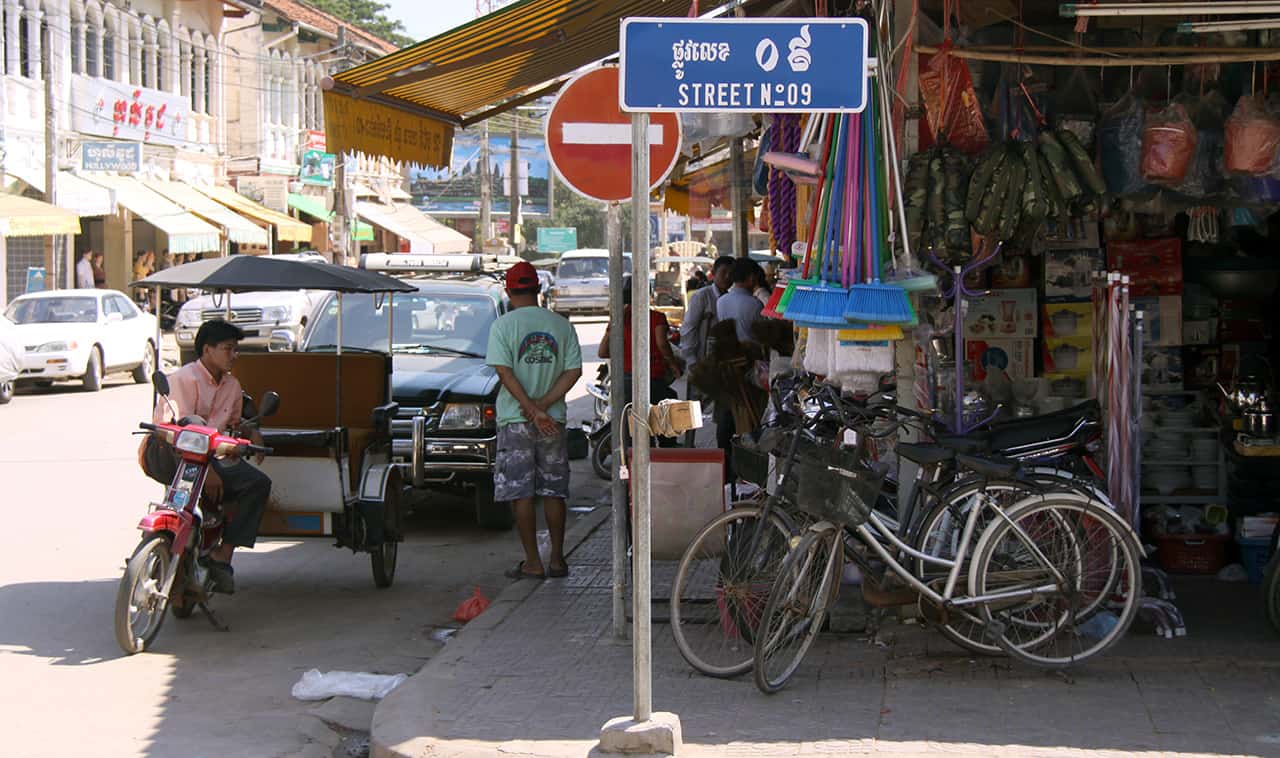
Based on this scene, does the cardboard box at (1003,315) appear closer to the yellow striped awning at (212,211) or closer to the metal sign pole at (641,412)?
the metal sign pole at (641,412)

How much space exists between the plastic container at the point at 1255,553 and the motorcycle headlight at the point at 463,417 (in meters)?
5.35

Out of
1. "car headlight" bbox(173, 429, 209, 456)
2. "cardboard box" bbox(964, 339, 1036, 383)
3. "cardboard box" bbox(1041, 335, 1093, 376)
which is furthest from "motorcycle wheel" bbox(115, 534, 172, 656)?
"cardboard box" bbox(1041, 335, 1093, 376)

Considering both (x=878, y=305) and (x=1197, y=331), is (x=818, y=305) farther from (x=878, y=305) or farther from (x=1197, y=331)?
(x=1197, y=331)

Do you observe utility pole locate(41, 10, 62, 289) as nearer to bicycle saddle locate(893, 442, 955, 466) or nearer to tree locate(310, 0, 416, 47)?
bicycle saddle locate(893, 442, 955, 466)

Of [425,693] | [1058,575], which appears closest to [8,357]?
[425,693]

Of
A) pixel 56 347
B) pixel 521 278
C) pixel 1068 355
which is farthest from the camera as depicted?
pixel 56 347

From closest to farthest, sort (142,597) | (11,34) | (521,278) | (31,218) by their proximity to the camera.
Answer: (142,597), (521,278), (31,218), (11,34)

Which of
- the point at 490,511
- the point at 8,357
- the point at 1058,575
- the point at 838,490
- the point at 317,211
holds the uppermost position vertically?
the point at 317,211

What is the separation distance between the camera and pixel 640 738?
504cm

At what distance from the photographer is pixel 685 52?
187 inches

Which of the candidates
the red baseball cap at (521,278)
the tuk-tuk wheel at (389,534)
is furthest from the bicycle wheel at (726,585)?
the tuk-tuk wheel at (389,534)

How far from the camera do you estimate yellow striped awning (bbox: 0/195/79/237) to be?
2533cm

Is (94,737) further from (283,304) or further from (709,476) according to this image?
(283,304)

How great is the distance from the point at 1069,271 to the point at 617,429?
104 inches
